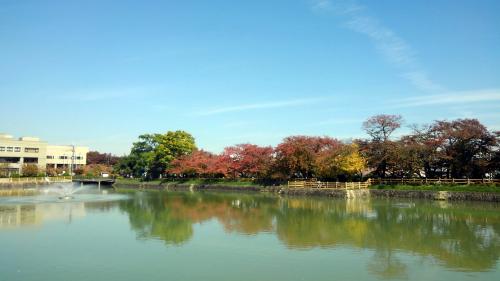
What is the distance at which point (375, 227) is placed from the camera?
20.5 meters

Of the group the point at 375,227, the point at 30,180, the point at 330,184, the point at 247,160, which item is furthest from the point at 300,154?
the point at 30,180

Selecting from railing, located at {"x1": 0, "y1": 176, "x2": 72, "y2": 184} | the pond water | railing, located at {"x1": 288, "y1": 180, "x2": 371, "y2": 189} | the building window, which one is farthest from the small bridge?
the pond water

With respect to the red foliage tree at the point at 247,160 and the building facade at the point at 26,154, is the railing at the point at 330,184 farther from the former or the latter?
the building facade at the point at 26,154

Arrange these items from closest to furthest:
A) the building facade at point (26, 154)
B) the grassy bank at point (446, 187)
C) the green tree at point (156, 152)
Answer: the grassy bank at point (446, 187), the green tree at point (156, 152), the building facade at point (26, 154)

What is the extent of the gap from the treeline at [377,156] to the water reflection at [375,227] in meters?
7.09

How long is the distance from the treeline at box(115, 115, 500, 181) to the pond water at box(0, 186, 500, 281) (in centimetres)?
1121

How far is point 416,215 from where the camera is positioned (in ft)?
83.1

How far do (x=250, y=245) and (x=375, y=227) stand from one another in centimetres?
755

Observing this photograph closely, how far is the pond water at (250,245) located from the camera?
1193 centimetres

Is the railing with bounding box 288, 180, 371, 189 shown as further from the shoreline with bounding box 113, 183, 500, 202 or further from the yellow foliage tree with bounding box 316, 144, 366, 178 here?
the yellow foliage tree with bounding box 316, 144, 366, 178

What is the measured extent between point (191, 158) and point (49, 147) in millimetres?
44712

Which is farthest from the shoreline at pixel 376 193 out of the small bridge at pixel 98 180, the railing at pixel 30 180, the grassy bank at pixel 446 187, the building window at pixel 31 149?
the building window at pixel 31 149

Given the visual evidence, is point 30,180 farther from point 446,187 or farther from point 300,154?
point 446,187

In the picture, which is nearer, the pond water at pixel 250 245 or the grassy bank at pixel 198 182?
the pond water at pixel 250 245
